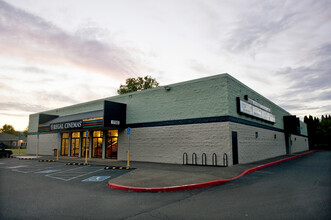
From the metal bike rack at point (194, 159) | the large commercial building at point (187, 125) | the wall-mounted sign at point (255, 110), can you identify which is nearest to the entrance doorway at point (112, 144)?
the large commercial building at point (187, 125)

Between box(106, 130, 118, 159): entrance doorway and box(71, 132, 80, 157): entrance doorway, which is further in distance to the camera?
box(71, 132, 80, 157): entrance doorway

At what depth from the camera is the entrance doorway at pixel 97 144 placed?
23317 mm

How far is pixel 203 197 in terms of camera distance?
6895 mm

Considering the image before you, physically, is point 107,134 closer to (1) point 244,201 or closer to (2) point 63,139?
(2) point 63,139

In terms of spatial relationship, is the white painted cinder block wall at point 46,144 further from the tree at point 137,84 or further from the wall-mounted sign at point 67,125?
the tree at point 137,84

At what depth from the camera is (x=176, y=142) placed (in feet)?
56.3

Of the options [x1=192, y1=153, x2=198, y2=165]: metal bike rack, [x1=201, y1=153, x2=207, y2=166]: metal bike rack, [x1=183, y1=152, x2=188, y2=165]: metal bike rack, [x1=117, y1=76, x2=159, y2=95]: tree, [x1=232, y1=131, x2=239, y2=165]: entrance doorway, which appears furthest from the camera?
[x1=117, y1=76, x2=159, y2=95]: tree

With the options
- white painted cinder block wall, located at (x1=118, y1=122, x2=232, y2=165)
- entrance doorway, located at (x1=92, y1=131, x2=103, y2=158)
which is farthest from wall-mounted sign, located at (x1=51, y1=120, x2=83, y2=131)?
white painted cinder block wall, located at (x1=118, y1=122, x2=232, y2=165)

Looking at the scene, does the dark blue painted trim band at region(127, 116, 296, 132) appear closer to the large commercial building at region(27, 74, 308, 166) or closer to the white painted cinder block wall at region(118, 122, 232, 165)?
the large commercial building at region(27, 74, 308, 166)

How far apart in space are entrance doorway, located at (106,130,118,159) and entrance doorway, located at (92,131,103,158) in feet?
4.43

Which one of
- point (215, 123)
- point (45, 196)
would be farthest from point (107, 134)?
point (45, 196)

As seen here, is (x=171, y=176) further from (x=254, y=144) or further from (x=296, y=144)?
(x=296, y=144)

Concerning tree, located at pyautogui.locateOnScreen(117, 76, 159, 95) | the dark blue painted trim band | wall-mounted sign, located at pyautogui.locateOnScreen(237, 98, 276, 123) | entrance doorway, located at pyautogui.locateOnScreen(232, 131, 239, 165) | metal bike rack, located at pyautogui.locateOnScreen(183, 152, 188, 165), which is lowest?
metal bike rack, located at pyautogui.locateOnScreen(183, 152, 188, 165)

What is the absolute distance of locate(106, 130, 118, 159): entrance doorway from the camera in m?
21.8
